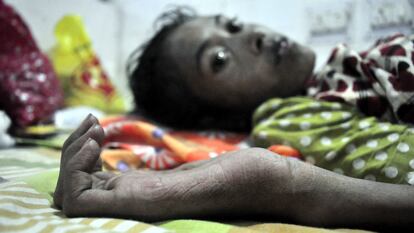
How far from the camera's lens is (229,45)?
3.55 ft

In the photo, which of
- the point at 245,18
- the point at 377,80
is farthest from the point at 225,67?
the point at 245,18

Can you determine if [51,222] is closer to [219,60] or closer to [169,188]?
[169,188]

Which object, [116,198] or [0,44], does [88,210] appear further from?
[0,44]

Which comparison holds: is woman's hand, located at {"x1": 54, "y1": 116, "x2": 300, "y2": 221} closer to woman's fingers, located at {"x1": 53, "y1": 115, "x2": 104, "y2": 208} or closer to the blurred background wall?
woman's fingers, located at {"x1": 53, "y1": 115, "x2": 104, "y2": 208}

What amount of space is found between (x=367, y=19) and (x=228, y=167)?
1175 millimetres

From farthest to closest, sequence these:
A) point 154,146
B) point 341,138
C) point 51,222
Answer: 1. point 154,146
2. point 341,138
3. point 51,222

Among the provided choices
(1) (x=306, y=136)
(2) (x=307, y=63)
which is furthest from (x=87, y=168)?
(2) (x=307, y=63)

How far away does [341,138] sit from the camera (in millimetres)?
733

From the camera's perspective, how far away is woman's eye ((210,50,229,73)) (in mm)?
1062

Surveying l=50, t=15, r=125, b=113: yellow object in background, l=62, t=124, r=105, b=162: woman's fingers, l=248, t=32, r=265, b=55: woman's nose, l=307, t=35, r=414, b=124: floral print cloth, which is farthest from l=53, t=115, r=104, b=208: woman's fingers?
l=50, t=15, r=125, b=113: yellow object in background

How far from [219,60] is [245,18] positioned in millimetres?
824

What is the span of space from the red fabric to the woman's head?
485 millimetres

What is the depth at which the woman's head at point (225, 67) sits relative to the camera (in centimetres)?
107

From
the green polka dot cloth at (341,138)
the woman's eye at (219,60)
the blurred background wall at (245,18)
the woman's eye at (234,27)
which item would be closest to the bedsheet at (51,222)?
the green polka dot cloth at (341,138)
